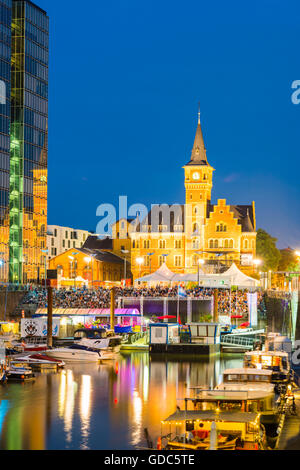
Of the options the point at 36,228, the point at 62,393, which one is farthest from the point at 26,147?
the point at 62,393

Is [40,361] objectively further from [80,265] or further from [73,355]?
[80,265]

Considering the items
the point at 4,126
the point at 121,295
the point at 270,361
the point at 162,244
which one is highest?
the point at 4,126

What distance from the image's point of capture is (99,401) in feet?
138

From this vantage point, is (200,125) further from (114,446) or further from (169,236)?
(114,446)

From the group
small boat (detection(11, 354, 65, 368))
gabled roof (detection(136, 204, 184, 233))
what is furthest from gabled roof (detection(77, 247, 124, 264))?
small boat (detection(11, 354, 65, 368))

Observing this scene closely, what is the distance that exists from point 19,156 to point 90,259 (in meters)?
22.3

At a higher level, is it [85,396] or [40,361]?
[40,361]

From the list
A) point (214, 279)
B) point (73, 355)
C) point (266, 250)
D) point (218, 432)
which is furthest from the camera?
point (266, 250)

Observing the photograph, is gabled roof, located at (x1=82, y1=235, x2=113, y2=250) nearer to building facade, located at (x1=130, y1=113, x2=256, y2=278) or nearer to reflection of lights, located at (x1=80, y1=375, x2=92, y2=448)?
building facade, located at (x1=130, y1=113, x2=256, y2=278)

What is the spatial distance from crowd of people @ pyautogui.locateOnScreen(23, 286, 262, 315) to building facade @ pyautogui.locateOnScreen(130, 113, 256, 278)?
33.0m

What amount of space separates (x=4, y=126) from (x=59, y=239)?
69295 mm

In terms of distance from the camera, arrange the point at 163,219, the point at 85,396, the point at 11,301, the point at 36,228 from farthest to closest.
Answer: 1. the point at 163,219
2. the point at 36,228
3. the point at 11,301
4. the point at 85,396

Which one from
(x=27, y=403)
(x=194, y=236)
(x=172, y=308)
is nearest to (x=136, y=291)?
(x=172, y=308)

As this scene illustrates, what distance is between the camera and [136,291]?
301 feet
